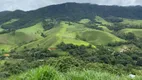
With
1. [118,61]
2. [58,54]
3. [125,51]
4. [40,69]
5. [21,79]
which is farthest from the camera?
[125,51]

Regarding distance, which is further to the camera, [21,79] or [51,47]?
[51,47]

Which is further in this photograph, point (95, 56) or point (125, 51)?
point (125, 51)

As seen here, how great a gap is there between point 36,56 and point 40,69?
168553mm

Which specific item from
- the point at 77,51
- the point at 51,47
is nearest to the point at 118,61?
the point at 77,51

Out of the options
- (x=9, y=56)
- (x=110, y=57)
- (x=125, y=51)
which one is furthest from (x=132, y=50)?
(x=9, y=56)

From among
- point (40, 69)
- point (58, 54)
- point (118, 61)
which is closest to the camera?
point (40, 69)

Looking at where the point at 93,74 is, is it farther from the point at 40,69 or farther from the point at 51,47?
the point at 51,47

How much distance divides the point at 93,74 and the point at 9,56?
6686 inches

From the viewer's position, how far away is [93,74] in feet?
63.8

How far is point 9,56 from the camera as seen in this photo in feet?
607

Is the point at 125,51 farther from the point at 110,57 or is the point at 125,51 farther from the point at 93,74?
the point at 93,74

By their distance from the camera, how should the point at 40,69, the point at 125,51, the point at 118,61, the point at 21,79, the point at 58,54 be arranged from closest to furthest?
the point at 40,69 < the point at 21,79 < the point at 118,61 < the point at 58,54 < the point at 125,51

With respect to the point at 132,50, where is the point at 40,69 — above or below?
above

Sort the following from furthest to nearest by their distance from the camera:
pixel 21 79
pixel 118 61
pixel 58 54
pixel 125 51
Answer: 1. pixel 125 51
2. pixel 58 54
3. pixel 118 61
4. pixel 21 79
